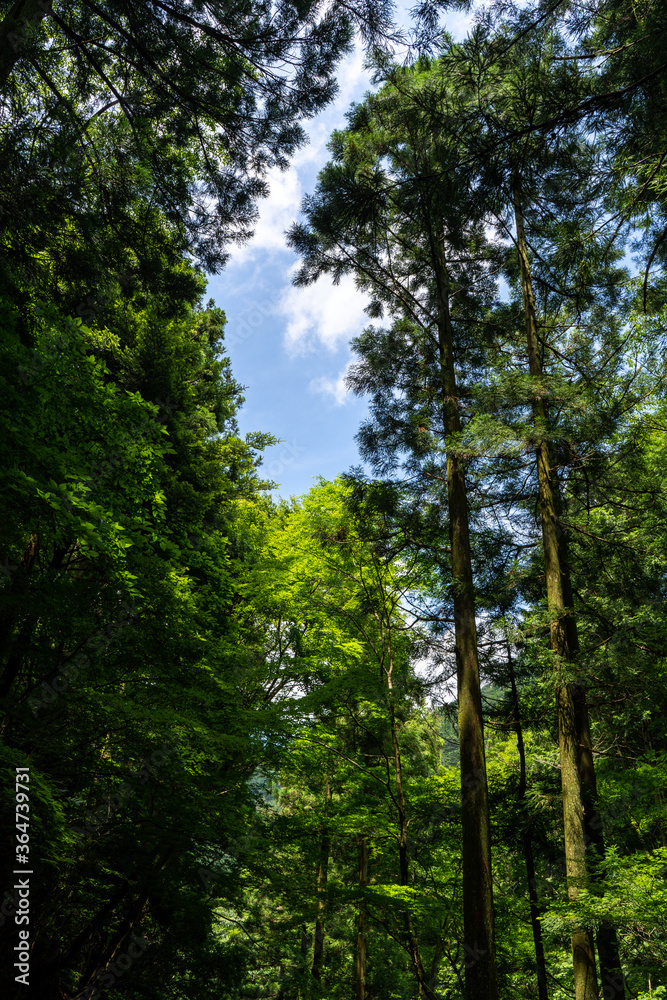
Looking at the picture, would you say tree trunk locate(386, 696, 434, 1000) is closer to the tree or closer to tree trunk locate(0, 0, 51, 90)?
the tree

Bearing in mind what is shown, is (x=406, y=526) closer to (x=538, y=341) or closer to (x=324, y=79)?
(x=538, y=341)

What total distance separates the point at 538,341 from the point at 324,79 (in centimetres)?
428

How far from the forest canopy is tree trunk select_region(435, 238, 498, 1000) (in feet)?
0.11

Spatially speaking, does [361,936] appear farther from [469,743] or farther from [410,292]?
[410,292]

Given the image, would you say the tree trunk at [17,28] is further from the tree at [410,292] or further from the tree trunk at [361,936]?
the tree trunk at [361,936]

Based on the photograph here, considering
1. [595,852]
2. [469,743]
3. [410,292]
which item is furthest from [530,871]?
[410,292]

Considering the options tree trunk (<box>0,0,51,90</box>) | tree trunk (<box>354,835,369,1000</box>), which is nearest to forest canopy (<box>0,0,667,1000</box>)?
tree trunk (<box>0,0,51,90</box>)

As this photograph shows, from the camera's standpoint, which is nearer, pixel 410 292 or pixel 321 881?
pixel 410 292

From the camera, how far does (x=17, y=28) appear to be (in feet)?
13.3

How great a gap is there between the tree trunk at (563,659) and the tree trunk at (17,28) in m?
3.95

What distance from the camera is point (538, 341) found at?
301 inches

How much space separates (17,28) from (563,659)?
24.4 ft

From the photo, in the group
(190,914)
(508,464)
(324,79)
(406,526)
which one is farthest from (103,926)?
(324,79)

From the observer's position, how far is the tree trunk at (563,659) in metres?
5.11
